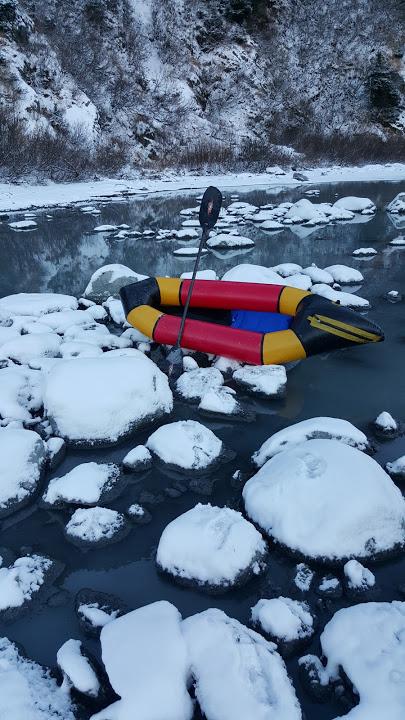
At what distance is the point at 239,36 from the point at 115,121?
28.4 ft

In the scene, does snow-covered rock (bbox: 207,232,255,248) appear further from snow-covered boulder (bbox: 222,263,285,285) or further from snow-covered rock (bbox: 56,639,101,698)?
snow-covered rock (bbox: 56,639,101,698)

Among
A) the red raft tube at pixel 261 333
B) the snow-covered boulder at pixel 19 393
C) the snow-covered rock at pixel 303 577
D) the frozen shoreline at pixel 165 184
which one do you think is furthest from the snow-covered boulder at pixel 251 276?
the frozen shoreline at pixel 165 184

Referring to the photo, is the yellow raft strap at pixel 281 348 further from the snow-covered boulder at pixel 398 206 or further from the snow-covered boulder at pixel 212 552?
the snow-covered boulder at pixel 398 206

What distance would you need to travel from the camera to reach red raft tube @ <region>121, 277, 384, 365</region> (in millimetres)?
3502

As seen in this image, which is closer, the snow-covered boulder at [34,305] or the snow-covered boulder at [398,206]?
the snow-covered boulder at [34,305]

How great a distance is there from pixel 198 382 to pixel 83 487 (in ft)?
4.20

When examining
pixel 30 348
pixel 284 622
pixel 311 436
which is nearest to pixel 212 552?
pixel 284 622

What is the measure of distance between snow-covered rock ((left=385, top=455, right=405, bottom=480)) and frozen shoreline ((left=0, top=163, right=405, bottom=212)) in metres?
10.1

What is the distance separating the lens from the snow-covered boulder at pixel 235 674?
1.37 m

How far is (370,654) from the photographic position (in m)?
1.52

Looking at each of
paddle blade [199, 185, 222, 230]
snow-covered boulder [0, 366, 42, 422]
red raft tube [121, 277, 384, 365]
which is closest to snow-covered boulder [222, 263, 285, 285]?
red raft tube [121, 277, 384, 365]

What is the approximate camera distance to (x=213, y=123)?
1917 cm

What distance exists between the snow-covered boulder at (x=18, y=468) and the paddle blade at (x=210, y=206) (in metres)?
2.32

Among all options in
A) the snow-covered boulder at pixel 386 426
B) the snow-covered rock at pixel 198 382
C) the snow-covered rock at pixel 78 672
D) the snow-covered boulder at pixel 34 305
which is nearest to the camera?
the snow-covered rock at pixel 78 672
